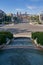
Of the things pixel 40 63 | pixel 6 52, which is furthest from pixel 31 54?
pixel 40 63

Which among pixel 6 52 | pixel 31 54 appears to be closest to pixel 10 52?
A: pixel 6 52

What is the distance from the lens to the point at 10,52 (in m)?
21.9

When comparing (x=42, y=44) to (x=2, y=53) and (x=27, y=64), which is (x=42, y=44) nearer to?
(x=2, y=53)

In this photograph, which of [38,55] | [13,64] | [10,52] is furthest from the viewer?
[10,52]

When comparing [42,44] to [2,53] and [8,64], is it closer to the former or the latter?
[2,53]

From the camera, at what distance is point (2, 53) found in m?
21.5

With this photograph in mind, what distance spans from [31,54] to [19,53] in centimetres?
118

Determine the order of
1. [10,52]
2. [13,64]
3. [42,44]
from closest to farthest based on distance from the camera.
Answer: [13,64] → [10,52] → [42,44]

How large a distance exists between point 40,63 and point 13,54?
186 inches

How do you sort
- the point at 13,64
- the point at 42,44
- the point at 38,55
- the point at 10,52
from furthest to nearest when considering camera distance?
the point at 42,44 < the point at 10,52 < the point at 38,55 < the point at 13,64

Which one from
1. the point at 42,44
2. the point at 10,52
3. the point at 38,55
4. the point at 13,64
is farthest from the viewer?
the point at 42,44

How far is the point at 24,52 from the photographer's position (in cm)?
2192

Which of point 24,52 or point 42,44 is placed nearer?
point 24,52

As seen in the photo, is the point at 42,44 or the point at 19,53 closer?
the point at 19,53
